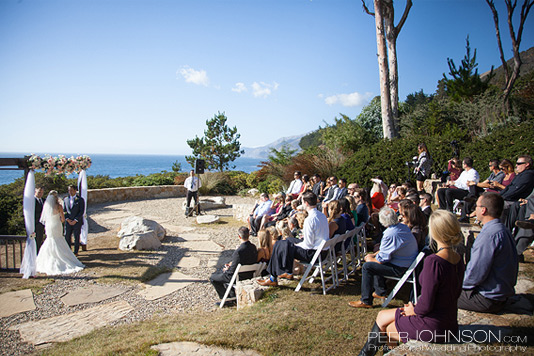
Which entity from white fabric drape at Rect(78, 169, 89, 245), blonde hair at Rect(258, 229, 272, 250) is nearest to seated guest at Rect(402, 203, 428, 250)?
blonde hair at Rect(258, 229, 272, 250)

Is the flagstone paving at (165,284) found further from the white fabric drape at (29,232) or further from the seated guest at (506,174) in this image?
the seated guest at (506,174)

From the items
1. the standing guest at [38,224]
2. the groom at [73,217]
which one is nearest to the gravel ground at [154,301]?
the groom at [73,217]

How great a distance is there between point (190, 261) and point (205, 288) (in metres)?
1.33

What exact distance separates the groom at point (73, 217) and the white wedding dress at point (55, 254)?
707 mm

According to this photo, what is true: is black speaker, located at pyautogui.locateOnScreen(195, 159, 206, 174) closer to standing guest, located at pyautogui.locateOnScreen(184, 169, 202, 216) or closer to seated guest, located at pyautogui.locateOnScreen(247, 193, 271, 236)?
standing guest, located at pyautogui.locateOnScreen(184, 169, 202, 216)

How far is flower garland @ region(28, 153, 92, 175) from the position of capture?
6.21 m

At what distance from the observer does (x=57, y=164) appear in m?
7.04

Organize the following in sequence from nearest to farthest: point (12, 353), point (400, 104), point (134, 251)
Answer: point (12, 353) → point (134, 251) → point (400, 104)

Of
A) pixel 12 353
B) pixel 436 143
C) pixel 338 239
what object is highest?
pixel 436 143

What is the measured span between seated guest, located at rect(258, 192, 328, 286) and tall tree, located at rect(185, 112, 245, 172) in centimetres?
2132

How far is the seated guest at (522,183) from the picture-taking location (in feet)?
15.4

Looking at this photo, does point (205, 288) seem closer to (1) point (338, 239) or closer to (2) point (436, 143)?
(1) point (338, 239)

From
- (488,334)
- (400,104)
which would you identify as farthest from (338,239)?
(400,104)

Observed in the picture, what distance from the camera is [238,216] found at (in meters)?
10.3
